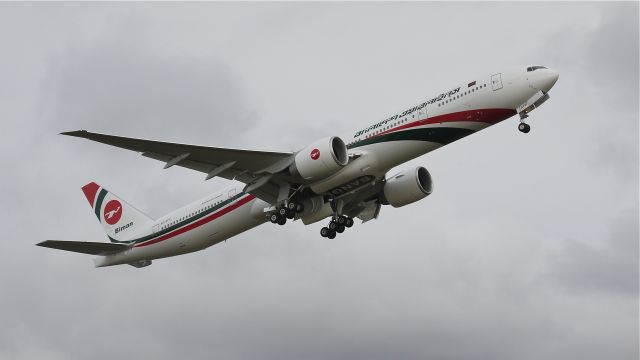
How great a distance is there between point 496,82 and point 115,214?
84.6ft

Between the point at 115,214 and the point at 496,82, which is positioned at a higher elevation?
the point at 496,82

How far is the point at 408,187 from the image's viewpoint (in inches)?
1779

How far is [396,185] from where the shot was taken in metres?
45.4

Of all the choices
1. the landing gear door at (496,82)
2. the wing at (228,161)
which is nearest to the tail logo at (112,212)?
the wing at (228,161)

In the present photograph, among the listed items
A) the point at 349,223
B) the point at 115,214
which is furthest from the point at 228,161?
the point at 115,214

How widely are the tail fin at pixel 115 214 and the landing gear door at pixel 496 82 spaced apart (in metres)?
21.5

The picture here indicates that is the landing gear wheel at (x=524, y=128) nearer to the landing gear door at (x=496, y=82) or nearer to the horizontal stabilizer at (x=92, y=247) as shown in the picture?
the landing gear door at (x=496, y=82)

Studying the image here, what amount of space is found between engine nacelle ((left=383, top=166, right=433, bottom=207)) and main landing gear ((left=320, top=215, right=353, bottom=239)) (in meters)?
2.41

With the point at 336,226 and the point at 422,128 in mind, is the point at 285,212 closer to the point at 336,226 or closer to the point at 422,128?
the point at 336,226

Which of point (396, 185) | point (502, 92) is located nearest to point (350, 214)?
point (396, 185)

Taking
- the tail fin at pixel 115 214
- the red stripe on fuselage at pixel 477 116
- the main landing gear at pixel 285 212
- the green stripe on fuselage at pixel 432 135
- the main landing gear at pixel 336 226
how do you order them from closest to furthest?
the red stripe on fuselage at pixel 477 116
the green stripe on fuselage at pixel 432 135
the main landing gear at pixel 285 212
the main landing gear at pixel 336 226
the tail fin at pixel 115 214

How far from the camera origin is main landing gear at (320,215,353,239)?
4559cm

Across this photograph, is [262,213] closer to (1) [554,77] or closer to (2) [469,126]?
(2) [469,126]

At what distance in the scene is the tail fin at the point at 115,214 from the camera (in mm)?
50438
